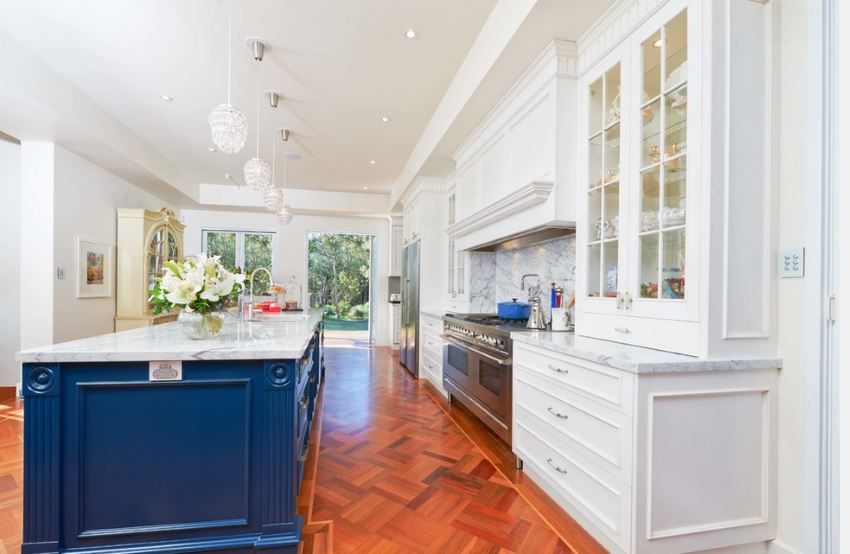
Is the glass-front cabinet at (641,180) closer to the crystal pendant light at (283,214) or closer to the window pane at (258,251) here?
the crystal pendant light at (283,214)

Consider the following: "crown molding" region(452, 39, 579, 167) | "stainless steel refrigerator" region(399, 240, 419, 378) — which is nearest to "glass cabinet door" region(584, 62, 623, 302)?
"crown molding" region(452, 39, 579, 167)

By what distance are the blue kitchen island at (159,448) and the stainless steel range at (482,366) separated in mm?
1515

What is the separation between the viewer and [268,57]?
3074 millimetres

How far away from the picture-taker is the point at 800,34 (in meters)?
1.58

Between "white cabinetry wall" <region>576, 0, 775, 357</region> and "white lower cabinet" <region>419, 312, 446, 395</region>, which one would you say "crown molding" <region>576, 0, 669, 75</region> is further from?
"white lower cabinet" <region>419, 312, 446, 395</region>

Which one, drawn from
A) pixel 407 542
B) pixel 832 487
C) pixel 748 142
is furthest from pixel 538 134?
pixel 407 542

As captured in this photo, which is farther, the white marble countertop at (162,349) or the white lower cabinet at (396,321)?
the white lower cabinet at (396,321)

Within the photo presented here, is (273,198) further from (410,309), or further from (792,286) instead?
(792,286)

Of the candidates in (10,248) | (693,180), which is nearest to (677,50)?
(693,180)

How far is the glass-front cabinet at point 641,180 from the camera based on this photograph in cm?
171

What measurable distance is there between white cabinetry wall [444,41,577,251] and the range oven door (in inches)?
38.9

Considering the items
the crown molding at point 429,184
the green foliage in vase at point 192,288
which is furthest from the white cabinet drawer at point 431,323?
the green foliage in vase at point 192,288

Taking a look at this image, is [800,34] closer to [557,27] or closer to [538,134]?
[557,27]

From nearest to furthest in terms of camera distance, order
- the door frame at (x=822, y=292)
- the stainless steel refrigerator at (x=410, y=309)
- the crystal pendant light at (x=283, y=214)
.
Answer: the door frame at (x=822, y=292) < the crystal pendant light at (x=283, y=214) < the stainless steel refrigerator at (x=410, y=309)
